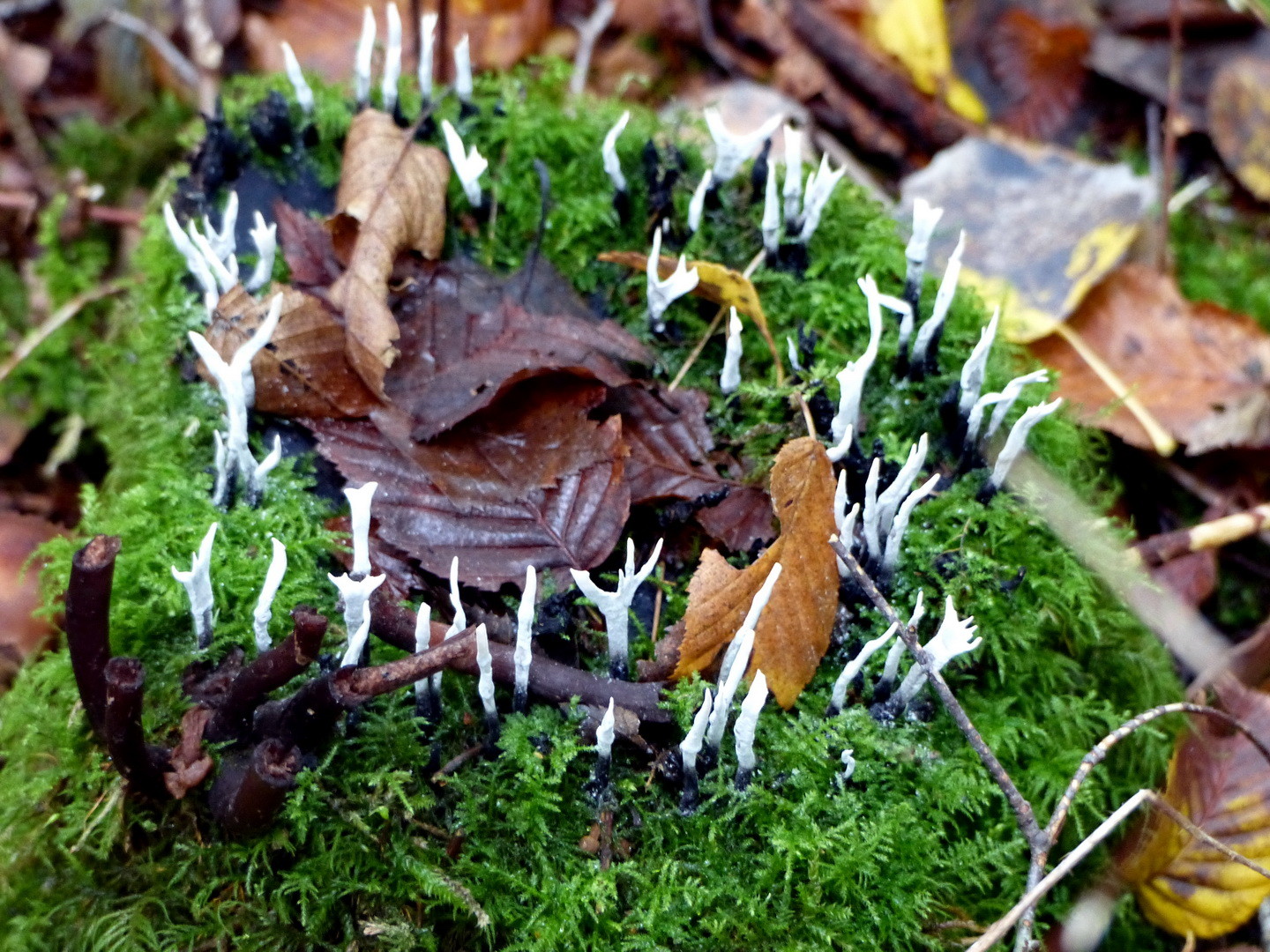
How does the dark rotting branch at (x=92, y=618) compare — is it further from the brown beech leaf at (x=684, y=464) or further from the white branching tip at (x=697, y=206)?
the white branching tip at (x=697, y=206)

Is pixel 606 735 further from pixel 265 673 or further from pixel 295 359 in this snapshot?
pixel 295 359

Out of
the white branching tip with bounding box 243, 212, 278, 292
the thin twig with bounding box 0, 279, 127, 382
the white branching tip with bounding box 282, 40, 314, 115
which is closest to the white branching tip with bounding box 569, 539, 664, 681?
the white branching tip with bounding box 243, 212, 278, 292

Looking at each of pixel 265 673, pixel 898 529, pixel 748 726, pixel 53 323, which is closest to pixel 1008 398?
pixel 898 529

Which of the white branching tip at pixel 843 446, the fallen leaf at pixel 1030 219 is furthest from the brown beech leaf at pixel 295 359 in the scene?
the fallen leaf at pixel 1030 219

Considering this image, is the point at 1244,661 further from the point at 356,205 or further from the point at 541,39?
the point at 541,39

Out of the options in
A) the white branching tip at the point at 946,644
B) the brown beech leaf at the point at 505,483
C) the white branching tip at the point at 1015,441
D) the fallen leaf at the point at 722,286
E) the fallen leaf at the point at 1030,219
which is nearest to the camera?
the white branching tip at the point at 946,644

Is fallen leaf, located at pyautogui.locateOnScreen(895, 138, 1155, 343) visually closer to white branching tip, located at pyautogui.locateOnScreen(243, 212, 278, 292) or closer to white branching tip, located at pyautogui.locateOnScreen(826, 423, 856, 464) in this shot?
white branching tip, located at pyautogui.locateOnScreen(826, 423, 856, 464)
